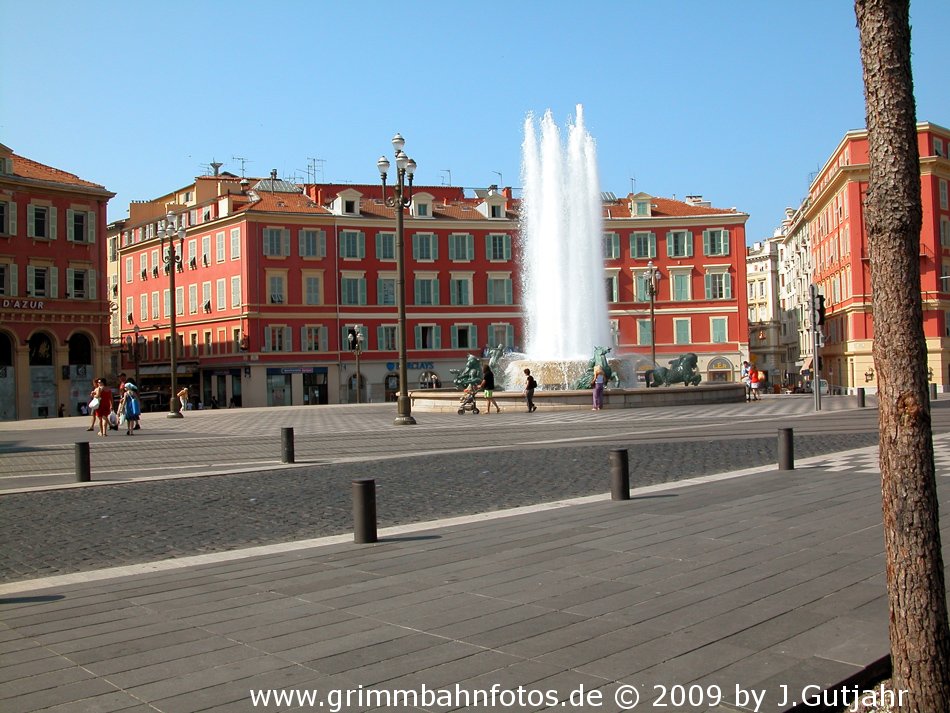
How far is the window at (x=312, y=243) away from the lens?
211ft

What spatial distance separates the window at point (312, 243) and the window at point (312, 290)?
5.36ft

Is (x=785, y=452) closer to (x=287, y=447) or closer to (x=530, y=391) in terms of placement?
(x=287, y=447)

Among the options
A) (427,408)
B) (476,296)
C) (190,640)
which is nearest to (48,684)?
(190,640)

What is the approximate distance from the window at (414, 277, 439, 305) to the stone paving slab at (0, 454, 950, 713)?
59.0 meters

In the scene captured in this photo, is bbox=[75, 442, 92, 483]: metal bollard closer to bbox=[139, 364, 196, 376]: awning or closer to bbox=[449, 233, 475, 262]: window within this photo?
bbox=[139, 364, 196, 376]: awning

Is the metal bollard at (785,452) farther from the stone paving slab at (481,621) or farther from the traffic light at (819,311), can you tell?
the traffic light at (819,311)

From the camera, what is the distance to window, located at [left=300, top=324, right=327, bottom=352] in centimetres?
6412

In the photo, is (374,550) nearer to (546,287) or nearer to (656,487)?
(656,487)

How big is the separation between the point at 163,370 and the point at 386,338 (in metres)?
Answer: 17.7

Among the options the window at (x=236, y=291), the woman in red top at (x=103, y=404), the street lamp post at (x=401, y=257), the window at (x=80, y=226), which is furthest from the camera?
the window at (x=236, y=291)

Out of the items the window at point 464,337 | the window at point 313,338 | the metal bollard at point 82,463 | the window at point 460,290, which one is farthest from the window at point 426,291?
the metal bollard at point 82,463

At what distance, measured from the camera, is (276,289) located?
208 feet

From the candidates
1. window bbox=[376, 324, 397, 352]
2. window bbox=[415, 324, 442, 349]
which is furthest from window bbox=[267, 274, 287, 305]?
window bbox=[415, 324, 442, 349]

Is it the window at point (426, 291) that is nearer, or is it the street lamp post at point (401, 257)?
the street lamp post at point (401, 257)
